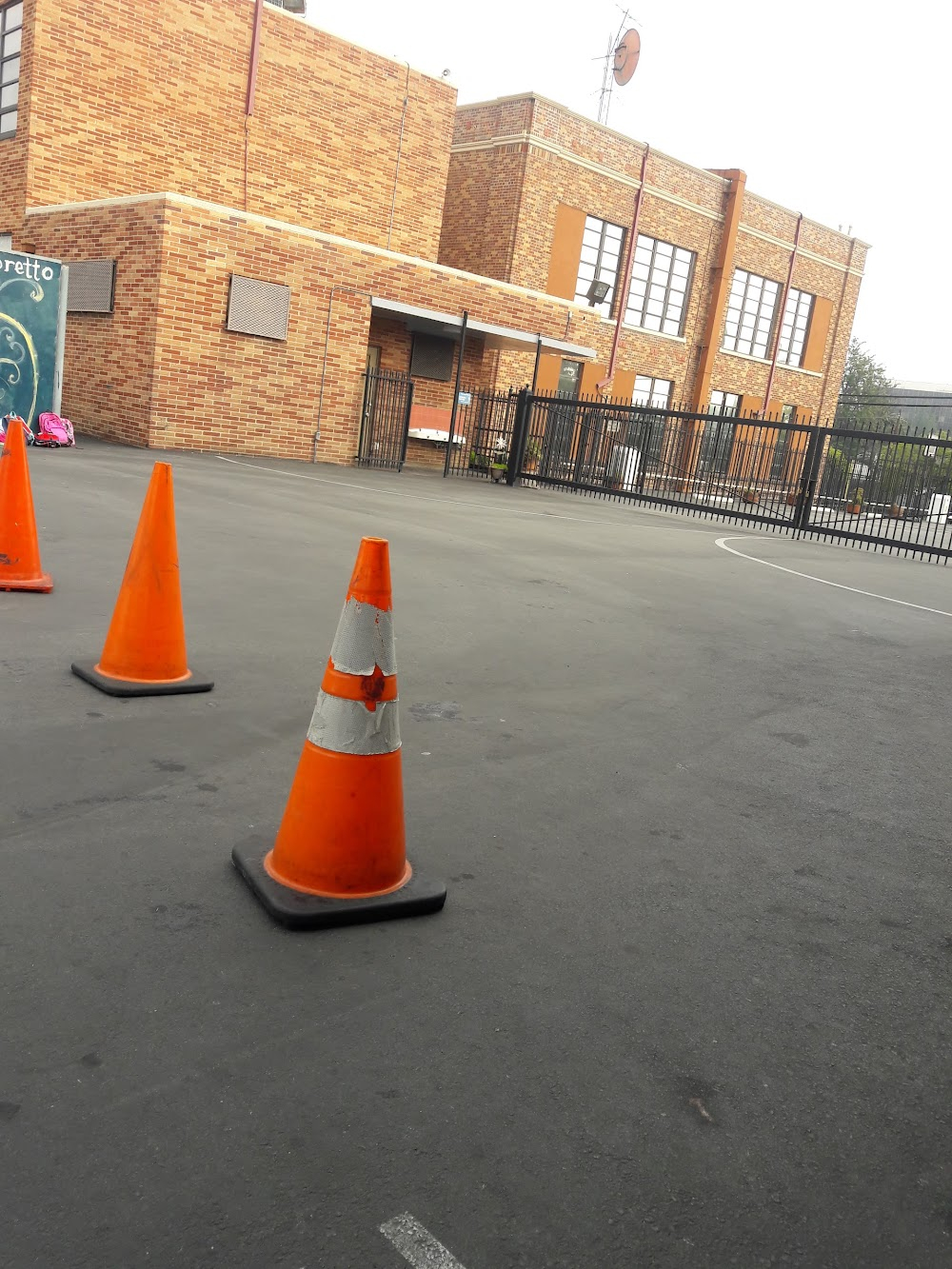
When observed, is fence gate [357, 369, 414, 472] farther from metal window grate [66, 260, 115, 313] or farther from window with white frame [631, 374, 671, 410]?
window with white frame [631, 374, 671, 410]

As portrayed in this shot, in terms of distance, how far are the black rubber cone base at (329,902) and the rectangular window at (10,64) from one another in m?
21.4

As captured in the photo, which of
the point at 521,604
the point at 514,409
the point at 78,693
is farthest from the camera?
the point at 514,409

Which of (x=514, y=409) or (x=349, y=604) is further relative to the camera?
(x=514, y=409)

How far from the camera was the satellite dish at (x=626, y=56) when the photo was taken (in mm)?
33344

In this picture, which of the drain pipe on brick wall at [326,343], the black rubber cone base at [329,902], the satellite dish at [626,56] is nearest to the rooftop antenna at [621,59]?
the satellite dish at [626,56]

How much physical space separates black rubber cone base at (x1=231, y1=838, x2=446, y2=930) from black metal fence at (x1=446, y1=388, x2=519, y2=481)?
2123 centimetres

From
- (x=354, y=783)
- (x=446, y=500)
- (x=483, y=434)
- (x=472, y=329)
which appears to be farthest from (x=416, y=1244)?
(x=483, y=434)

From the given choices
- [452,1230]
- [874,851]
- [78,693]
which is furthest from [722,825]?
[78,693]

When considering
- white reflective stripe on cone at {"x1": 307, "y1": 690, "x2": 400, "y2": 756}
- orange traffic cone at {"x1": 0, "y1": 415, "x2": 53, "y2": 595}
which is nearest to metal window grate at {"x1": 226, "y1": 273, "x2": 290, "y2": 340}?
orange traffic cone at {"x1": 0, "y1": 415, "x2": 53, "y2": 595}

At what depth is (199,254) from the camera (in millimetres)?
17703

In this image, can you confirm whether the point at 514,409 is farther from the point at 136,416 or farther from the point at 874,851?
the point at 874,851

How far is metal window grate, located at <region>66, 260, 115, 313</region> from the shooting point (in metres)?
18.3

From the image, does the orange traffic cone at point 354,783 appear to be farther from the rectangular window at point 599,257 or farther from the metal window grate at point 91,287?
the rectangular window at point 599,257

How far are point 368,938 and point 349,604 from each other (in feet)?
2.99
